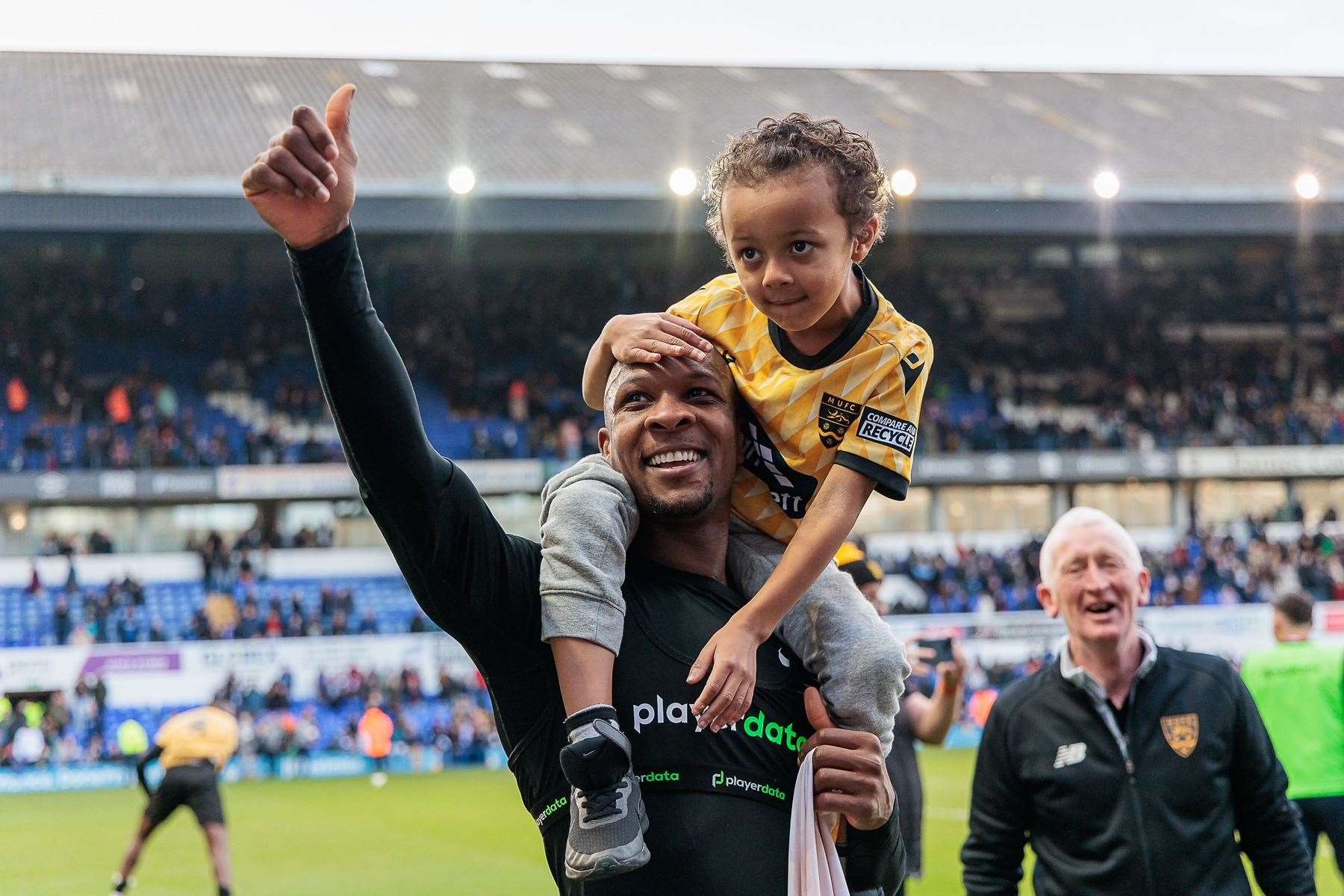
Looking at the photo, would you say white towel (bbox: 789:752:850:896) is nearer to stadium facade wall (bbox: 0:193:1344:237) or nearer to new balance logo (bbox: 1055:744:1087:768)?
new balance logo (bbox: 1055:744:1087:768)

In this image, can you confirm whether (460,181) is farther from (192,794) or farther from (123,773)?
(192,794)

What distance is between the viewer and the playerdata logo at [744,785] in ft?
8.41

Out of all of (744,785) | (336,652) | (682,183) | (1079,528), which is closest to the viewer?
(744,785)

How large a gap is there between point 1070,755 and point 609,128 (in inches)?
1182

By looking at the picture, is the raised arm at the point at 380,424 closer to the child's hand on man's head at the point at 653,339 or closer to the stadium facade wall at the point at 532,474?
the child's hand on man's head at the point at 653,339

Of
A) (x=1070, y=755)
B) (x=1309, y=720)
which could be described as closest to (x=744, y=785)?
(x=1070, y=755)

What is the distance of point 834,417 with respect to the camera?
116 inches

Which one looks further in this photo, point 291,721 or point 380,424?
point 291,721

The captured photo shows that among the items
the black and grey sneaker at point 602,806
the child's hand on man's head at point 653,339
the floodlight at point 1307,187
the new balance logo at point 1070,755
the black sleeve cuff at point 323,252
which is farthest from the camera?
the floodlight at point 1307,187

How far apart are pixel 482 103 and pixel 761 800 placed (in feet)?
110

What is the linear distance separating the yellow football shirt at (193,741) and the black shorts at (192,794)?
0.25ft

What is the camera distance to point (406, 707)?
2561 centimetres

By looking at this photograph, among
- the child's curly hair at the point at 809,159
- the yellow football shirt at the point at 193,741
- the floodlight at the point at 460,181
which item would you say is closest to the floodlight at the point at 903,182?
the floodlight at the point at 460,181

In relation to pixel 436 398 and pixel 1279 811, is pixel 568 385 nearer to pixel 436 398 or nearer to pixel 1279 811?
pixel 436 398
